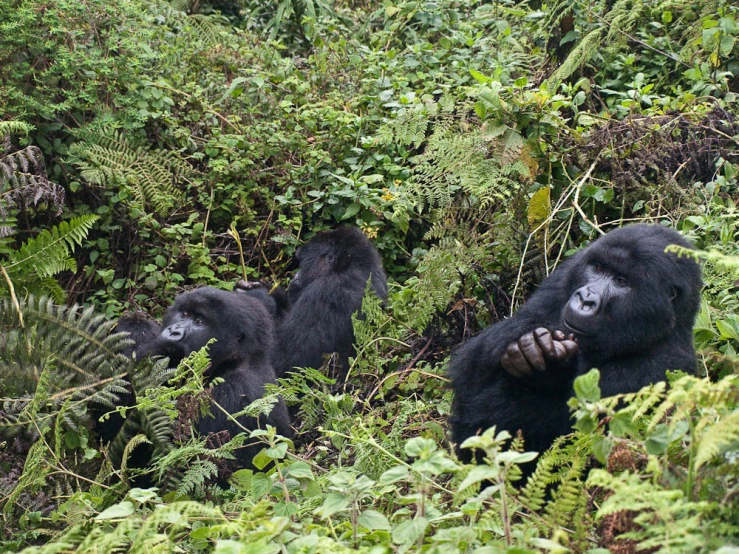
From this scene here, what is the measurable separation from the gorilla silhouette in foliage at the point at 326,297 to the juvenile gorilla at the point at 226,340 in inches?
21.8

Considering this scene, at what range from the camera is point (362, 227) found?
5.71 metres

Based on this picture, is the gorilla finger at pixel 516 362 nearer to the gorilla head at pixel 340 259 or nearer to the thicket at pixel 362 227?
the thicket at pixel 362 227

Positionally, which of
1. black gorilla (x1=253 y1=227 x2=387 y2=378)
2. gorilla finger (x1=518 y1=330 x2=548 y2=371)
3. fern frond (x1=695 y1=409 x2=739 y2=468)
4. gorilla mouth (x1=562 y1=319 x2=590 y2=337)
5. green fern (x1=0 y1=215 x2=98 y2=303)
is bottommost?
black gorilla (x1=253 y1=227 x2=387 y2=378)

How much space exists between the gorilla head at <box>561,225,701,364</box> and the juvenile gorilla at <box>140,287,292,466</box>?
1679mm

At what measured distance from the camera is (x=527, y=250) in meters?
4.55

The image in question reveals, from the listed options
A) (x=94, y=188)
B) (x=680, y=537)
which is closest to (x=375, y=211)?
(x=94, y=188)

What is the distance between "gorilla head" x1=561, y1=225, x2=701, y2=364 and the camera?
3.21 metres

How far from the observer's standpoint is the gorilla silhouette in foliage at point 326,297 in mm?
5191

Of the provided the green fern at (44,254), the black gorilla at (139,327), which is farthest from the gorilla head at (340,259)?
the green fern at (44,254)

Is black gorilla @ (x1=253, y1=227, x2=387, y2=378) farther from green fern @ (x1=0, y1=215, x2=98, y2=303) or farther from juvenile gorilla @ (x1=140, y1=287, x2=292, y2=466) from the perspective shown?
green fern @ (x1=0, y1=215, x2=98, y2=303)

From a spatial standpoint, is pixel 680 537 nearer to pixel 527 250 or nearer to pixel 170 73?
pixel 527 250

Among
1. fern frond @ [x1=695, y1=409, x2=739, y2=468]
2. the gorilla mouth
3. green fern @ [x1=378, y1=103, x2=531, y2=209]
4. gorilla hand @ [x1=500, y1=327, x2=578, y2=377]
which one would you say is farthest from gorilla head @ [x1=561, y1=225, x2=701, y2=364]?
fern frond @ [x1=695, y1=409, x2=739, y2=468]

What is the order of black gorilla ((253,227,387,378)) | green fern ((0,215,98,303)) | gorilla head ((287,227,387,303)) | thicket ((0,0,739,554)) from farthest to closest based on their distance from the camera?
gorilla head ((287,227,387,303)) < black gorilla ((253,227,387,378)) < green fern ((0,215,98,303)) < thicket ((0,0,739,554))

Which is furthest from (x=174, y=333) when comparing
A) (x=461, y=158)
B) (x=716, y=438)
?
(x=716, y=438)
